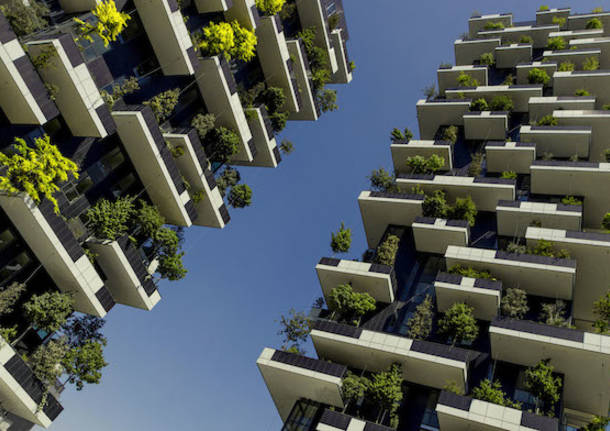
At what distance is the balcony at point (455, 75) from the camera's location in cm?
5869

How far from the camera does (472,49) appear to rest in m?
67.2

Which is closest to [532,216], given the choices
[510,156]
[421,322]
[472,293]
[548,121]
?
[510,156]

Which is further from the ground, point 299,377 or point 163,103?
point 163,103

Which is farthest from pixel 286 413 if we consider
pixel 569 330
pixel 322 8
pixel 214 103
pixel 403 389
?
pixel 322 8

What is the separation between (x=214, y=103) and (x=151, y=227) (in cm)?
1420

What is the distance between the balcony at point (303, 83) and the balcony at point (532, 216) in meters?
25.8

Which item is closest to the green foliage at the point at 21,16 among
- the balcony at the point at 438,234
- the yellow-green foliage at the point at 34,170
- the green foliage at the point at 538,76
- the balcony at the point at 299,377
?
the yellow-green foliage at the point at 34,170

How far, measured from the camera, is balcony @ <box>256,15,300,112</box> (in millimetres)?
45250

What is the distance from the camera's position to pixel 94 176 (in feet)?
113

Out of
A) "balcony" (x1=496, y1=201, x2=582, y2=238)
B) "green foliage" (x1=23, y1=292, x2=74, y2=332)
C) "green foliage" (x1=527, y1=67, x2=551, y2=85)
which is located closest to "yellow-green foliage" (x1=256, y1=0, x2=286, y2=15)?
"balcony" (x1=496, y1=201, x2=582, y2=238)

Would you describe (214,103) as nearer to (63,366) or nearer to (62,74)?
(62,74)

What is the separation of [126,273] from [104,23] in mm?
18504

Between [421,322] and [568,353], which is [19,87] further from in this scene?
[568,353]

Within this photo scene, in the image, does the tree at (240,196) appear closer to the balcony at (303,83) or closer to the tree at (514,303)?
the balcony at (303,83)
